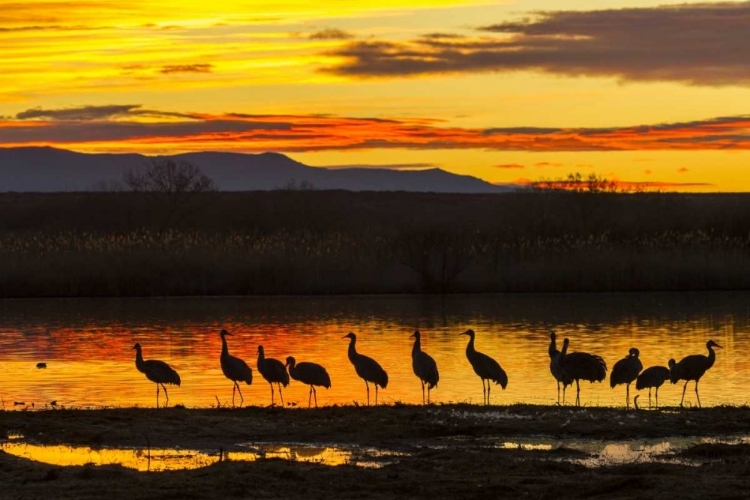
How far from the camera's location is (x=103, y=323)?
97.6 ft

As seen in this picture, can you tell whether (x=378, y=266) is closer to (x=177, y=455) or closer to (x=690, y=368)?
(x=690, y=368)

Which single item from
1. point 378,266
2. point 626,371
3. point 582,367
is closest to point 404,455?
point 582,367

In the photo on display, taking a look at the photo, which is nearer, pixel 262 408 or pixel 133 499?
pixel 133 499

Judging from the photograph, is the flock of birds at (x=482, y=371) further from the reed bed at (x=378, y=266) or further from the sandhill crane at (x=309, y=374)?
the reed bed at (x=378, y=266)

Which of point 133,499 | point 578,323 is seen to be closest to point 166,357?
point 578,323

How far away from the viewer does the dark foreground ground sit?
10656 mm

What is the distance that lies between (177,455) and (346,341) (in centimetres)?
1275

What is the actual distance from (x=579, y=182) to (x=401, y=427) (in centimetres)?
4145

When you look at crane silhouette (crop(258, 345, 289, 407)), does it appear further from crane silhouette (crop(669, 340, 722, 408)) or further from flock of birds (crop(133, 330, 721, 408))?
crane silhouette (crop(669, 340, 722, 408))

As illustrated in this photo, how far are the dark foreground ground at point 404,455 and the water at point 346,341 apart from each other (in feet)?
8.73

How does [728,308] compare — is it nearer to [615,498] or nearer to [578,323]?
[578,323]

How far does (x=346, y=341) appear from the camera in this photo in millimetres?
25547

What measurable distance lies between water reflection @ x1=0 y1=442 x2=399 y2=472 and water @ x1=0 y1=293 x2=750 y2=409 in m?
4.04

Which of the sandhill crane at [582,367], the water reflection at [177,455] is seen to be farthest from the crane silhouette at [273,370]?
the water reflection at [177,455]
